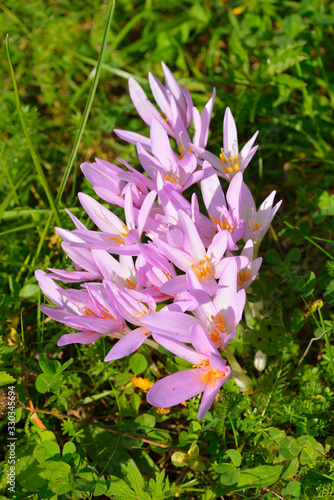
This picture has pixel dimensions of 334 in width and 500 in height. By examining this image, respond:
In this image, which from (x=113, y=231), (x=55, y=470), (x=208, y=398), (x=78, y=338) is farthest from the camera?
(x=113, y=231)

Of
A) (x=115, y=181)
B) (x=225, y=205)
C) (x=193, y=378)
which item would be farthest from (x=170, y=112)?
(x=193, y=378)

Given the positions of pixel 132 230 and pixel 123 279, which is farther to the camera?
pixel 123 279

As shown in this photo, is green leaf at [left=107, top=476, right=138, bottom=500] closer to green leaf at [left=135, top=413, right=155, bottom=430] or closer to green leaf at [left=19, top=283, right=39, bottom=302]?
green leaf at [left=135, top=413, right=155, bottom=430]

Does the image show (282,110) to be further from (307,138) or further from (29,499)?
(29,499)

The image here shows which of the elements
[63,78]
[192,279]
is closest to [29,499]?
[192,279]

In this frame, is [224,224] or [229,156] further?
[229,156]

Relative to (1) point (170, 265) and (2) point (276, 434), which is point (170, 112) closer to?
(1) point (170, 265)
